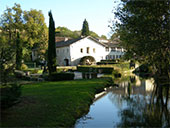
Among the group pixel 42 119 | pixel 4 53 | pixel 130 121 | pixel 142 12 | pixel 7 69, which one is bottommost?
pixel 130 121

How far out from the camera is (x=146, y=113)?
9.57 metres

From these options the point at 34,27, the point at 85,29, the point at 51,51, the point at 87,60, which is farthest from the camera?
the point at 85,29

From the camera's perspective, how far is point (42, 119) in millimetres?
6965

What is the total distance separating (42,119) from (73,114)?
1916 mm

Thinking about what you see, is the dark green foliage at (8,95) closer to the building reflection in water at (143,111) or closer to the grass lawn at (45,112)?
the grass lawn at (45,112)

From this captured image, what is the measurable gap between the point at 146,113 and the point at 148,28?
442 centimetres

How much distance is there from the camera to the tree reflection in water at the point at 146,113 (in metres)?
8.22

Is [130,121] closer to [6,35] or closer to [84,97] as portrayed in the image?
[84,97]

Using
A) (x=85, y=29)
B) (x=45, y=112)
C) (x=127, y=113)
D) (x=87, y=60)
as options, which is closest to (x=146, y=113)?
(x=127, y=113)

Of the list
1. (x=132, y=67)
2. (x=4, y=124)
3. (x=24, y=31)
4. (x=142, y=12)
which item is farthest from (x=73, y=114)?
(x=24, y=31)

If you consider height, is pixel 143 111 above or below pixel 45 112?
below

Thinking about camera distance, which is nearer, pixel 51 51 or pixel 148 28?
pixel 148 28

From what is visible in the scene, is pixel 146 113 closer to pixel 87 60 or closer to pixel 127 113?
pixel 127 113

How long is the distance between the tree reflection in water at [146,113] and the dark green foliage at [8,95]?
443 cm
